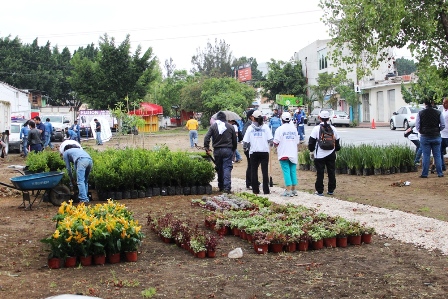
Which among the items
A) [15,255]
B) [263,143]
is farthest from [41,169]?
[15,255]

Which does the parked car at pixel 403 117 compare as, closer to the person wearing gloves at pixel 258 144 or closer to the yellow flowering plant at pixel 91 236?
the person wearing gloves at pixel 258 144

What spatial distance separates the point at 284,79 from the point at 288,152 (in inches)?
2385

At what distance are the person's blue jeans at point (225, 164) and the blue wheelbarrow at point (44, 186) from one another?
11.5 feet

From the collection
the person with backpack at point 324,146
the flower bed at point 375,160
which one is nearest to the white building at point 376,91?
the flower bed at point 375,160

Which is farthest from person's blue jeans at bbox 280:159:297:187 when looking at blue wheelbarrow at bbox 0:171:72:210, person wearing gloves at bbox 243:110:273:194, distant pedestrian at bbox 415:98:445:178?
blue wheelbarrow at bbox 0:171:72:210

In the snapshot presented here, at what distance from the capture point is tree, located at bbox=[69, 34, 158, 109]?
179 feet

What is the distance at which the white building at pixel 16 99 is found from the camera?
176ft

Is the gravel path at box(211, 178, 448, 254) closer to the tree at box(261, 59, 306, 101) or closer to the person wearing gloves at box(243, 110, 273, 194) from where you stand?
the person wearing gloves at box(243, 110, 273, 194)

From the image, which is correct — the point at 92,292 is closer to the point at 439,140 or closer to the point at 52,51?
the point at 439,140

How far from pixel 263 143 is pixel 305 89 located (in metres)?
60.3

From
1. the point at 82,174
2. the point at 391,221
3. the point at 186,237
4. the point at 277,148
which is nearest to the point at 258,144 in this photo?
the point at 277,148

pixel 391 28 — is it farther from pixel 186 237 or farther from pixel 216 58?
pixel 216 58

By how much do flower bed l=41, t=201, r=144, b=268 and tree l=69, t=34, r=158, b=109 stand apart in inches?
1859

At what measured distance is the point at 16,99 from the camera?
58906mm
